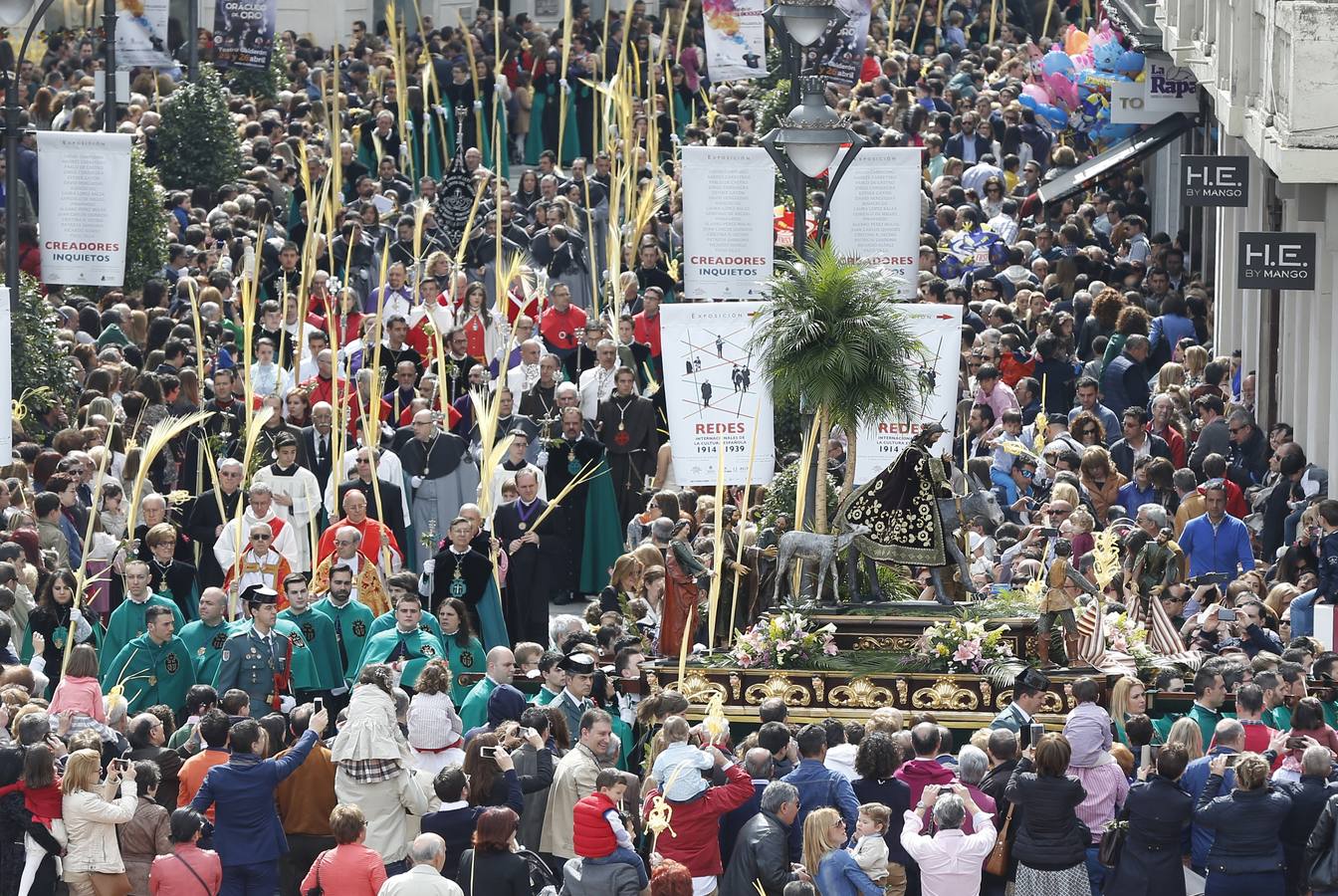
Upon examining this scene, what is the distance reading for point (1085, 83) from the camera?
33.8 meters

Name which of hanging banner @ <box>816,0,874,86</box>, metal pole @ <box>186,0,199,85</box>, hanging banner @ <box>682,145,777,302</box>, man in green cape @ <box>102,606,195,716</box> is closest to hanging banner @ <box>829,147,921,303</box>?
hanging banner @ <box>682,145,777,302</box>

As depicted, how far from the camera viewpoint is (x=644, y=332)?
2528 cm

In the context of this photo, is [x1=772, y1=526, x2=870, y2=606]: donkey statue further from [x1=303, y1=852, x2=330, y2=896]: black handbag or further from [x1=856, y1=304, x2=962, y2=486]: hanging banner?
[x1=303, y1=852, x2=330, y2=896]: black handbag

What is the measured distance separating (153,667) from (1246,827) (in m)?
6.33

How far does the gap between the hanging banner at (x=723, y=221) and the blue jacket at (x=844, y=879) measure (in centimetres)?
936

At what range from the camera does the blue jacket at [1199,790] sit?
47.7ft

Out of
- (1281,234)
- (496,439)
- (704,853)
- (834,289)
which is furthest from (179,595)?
(1281,234)

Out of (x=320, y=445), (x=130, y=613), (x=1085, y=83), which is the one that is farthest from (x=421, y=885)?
(x=1085, y=83)

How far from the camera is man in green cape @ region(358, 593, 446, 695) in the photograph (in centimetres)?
1711

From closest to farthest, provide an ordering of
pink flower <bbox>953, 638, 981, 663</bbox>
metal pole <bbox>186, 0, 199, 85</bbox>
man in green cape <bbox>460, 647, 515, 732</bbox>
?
man in green cape <bbox>460, 647, 515, 732</bbox> < pink flower <bbox>953, 638, 981, 663</bbox> < metal pole <bbox>186, 0, 199, 85</bbox>

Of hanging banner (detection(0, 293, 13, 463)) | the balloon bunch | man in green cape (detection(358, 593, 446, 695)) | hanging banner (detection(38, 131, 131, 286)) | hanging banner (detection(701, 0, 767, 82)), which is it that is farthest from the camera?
the balloon bunch

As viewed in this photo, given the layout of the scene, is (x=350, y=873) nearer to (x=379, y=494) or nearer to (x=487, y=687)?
(x=487, y=687)

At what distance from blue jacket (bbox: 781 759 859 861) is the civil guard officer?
391cm

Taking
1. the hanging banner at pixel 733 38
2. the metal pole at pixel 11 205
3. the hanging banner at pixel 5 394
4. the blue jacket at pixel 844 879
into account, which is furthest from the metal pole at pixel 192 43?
the blue jacket at pixel 844 879
